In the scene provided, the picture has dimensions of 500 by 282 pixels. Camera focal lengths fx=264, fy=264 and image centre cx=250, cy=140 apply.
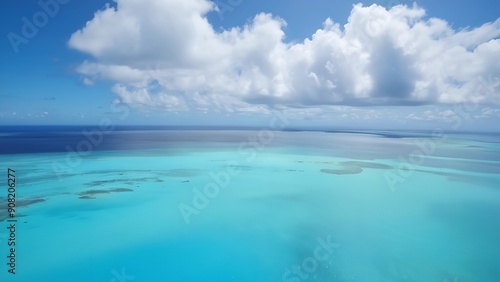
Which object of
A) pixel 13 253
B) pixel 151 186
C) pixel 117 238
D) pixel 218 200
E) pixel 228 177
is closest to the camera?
pixel 13 253

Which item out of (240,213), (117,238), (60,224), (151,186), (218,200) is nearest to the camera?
(117,238)

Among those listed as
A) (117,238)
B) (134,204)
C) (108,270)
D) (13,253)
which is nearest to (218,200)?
(134,204)

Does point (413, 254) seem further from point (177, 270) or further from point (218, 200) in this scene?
point (218, 200)

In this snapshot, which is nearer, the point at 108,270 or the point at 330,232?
the point at 108,270

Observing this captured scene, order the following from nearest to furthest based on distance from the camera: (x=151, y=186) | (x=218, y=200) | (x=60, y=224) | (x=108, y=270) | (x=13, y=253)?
(x=108, y=270) < (x=13, y=253) < (x=60, y=224) < (x=218, y=200) < (x=151, y=186)

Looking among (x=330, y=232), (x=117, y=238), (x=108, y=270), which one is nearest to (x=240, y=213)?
(x=330, y=232)

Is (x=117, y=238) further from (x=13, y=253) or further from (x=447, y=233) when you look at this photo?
(x=447, y=233)
